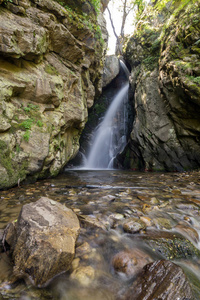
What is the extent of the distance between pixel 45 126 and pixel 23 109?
899mm

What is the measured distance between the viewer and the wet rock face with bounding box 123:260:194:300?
3.99 ft

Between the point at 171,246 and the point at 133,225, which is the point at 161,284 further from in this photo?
the point at 133,225

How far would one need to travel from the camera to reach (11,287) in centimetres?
132

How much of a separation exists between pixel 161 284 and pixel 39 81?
6.48 meters

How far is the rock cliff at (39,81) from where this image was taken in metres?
4.62

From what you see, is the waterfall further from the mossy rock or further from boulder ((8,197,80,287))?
boulder ((8,197,80,287))

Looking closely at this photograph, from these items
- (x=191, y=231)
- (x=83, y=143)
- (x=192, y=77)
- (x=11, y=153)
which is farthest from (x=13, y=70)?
(x=83, y=143)

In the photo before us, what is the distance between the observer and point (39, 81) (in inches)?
230

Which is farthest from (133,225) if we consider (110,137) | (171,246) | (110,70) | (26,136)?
(110,70)

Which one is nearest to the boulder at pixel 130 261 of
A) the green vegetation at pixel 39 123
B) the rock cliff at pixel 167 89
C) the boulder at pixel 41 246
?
the boulder at pixel 41 246

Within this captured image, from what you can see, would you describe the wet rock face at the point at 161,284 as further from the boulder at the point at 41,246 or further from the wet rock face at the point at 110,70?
the wet rock face at the point at 110,70

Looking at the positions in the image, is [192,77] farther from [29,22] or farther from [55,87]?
[29,22]

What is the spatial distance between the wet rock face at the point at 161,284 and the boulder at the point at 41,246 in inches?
26.8

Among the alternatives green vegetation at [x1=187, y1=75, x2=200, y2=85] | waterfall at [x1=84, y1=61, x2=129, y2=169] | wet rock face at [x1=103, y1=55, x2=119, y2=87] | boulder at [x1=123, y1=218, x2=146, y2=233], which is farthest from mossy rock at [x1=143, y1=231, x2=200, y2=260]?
wet rock face at [x1=103, y1=55, x2=119, y2=87]
